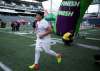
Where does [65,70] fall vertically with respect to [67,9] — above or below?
below

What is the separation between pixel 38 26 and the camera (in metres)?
6.70

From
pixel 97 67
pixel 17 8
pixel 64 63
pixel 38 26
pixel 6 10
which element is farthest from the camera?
pixel 17 8

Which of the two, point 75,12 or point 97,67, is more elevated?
point 75,12

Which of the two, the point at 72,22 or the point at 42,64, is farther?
the point at 72,22

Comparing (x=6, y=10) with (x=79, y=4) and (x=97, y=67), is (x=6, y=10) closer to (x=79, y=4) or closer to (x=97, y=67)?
(x=79, y=4)

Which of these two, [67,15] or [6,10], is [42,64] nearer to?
[67,15]

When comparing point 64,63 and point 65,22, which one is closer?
point 64,63

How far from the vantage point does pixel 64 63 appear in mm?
7938

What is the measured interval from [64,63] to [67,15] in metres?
11.4

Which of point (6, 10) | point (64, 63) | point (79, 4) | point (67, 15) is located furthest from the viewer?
point (6, 10)

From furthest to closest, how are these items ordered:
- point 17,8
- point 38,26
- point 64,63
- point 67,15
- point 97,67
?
point 17,8 < point 67,15 < point 64,63 < point 97,67 < point 38,26

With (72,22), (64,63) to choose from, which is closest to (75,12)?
(72,22)

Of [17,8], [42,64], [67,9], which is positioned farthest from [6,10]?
[42,64]

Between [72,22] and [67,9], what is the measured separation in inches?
53.3
